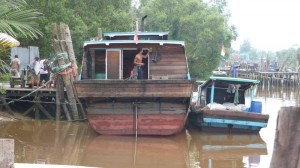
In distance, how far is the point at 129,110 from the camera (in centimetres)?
1236

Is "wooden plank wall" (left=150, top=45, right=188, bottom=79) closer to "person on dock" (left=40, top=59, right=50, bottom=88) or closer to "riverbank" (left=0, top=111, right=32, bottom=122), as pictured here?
"person on dock" (left=40, top=59, right=50, bottom=88)

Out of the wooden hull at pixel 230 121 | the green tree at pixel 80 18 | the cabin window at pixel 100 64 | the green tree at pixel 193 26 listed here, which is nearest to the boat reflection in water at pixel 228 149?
the wooden hull at pixel 230 121

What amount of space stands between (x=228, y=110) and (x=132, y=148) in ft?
11.1

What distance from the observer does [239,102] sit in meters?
15.0

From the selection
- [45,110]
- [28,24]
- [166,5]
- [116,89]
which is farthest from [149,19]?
[28,24]

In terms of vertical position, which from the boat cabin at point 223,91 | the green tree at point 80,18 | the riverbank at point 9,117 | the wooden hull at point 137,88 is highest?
the green tree at point 80,18

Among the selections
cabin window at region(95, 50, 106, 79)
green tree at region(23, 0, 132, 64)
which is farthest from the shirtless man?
green tree at region(23, 0, 132, 64)

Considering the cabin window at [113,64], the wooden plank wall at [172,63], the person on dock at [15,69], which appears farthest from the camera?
the person on dock at [15,69]

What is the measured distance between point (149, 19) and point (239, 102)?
19330 mm

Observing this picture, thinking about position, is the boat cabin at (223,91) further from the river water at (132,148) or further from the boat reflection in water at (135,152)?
the boat reflection in water at (135,152)

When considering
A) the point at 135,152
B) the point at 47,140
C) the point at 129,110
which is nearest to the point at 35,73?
the point at 47,140

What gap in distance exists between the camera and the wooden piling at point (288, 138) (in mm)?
3516

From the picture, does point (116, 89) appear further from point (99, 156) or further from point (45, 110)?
point (45, 110)

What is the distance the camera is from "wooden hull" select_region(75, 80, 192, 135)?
39.0ft
